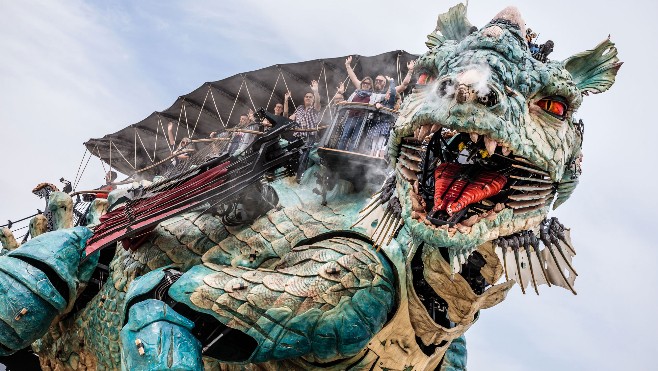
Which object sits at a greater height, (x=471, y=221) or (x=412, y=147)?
(x=412, y=147)

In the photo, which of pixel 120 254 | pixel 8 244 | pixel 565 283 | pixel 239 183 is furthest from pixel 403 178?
pixel 8 244

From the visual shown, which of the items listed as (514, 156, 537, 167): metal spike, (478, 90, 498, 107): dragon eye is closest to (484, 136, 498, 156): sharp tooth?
(478, 90, 498, 107): dragon eye

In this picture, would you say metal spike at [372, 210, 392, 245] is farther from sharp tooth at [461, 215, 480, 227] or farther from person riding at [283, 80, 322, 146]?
person riding at [283, 80, 322, 146]

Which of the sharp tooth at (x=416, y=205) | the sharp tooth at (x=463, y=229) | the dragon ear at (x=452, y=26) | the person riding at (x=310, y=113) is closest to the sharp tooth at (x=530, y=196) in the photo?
the sharp tooth at (x=463, y=229)

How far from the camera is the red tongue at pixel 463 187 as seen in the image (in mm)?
3732

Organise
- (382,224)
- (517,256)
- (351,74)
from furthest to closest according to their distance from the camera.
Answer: (351,74) < (382,224) < (517,256)

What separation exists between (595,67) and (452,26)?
2.48ft

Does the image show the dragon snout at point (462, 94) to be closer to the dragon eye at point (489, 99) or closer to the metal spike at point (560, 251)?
the dragon eye at point (489, 99)

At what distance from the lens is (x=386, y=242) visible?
426 cm

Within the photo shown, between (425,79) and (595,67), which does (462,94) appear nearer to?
(425,79)

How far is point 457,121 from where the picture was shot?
3.45 m

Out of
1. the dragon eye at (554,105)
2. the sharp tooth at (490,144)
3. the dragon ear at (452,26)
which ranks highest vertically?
the dragon ear at (452,26)

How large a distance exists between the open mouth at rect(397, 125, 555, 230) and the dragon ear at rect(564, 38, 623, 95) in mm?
567

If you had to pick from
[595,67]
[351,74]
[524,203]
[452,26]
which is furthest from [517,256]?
[351,74]
